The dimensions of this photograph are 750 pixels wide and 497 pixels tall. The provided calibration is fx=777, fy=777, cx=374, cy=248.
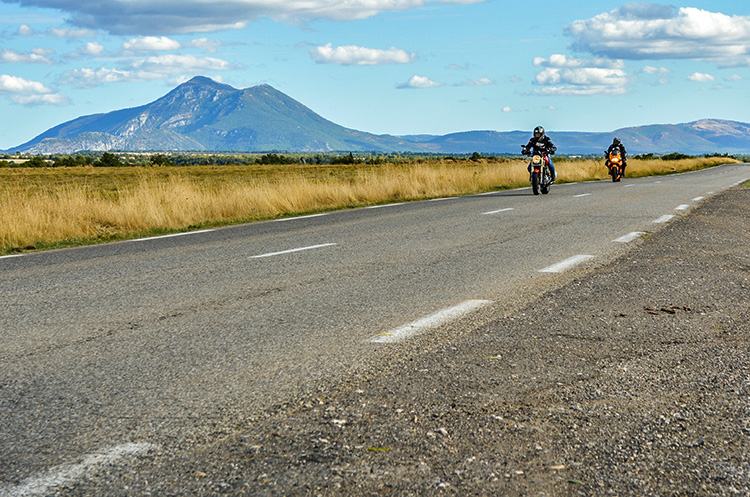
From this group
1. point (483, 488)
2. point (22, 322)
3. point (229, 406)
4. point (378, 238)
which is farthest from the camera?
point (378, 238)

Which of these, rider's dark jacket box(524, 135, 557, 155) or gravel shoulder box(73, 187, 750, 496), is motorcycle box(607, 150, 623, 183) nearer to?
rider's dark jacket box(524, 135, 557, 155)

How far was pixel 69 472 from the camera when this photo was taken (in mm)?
2973

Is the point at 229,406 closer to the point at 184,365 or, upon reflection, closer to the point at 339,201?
the point at 184,365

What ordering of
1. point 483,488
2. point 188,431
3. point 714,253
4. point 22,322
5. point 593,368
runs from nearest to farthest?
1. point 483,488
2. point 188,431
3. point 593,368
4. point 22,322
5. point 714,253

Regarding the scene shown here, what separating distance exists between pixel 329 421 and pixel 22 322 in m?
3.26

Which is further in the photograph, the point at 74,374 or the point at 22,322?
the point at 22,322

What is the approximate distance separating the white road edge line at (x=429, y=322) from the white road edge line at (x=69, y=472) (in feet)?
6.60

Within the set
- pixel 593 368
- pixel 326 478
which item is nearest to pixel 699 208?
pixel 593 368

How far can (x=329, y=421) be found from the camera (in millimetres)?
3459

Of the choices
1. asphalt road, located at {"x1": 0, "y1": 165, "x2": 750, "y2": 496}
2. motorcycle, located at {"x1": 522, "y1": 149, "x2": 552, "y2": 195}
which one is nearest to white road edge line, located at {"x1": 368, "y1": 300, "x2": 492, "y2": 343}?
asphalt road, located at {"x1": 0, "y1": 165, "x2": 750, "y2": 496}

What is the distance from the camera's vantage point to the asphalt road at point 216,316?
3.52 metres

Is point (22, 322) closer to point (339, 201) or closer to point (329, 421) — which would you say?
point (329, 421)

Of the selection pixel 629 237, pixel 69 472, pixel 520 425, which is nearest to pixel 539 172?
pixel 629 237

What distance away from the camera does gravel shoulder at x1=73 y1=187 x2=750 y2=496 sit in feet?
9.38
